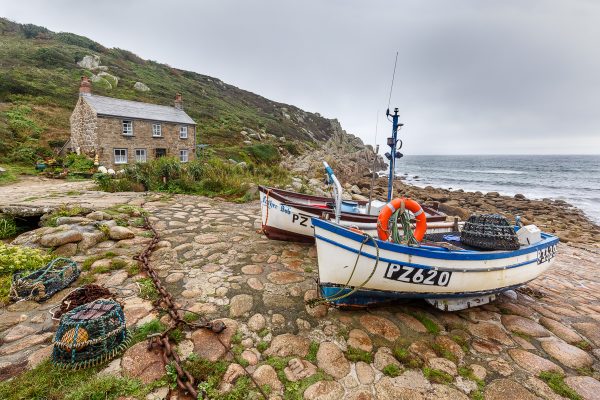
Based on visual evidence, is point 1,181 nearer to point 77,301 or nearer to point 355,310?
point 77,301

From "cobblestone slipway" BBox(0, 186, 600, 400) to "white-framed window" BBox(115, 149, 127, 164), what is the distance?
1875 centimetres

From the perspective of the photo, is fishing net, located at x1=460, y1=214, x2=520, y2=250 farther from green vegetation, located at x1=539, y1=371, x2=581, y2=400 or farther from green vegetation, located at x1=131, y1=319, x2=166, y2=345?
green vegetation, located at x1=131, y1=319, x2=166, y2=345

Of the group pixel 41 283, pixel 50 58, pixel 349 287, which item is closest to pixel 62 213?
pixel 41 283

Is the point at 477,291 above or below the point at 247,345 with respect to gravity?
above

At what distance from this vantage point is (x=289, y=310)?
13.9 feet

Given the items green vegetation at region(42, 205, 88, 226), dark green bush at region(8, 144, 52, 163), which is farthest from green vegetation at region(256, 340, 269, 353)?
dark green bush at region(8, 144, 52, 163)

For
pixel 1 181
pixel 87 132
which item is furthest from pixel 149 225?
pixel 87 132

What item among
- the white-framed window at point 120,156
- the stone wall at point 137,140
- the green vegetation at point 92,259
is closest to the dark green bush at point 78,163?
the stone wall at point 137,140

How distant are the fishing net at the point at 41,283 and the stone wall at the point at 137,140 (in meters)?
19.4

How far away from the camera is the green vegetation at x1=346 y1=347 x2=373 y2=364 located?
11.2 feet

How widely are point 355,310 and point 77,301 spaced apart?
3997 millimetres

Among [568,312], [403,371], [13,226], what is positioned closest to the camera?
[403,371]

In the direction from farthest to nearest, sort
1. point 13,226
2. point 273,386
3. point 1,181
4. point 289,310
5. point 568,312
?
point 1,181 → point 13,226 → point 568,312 → point 289,310 → point 273,386

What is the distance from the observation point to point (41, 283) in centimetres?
409
